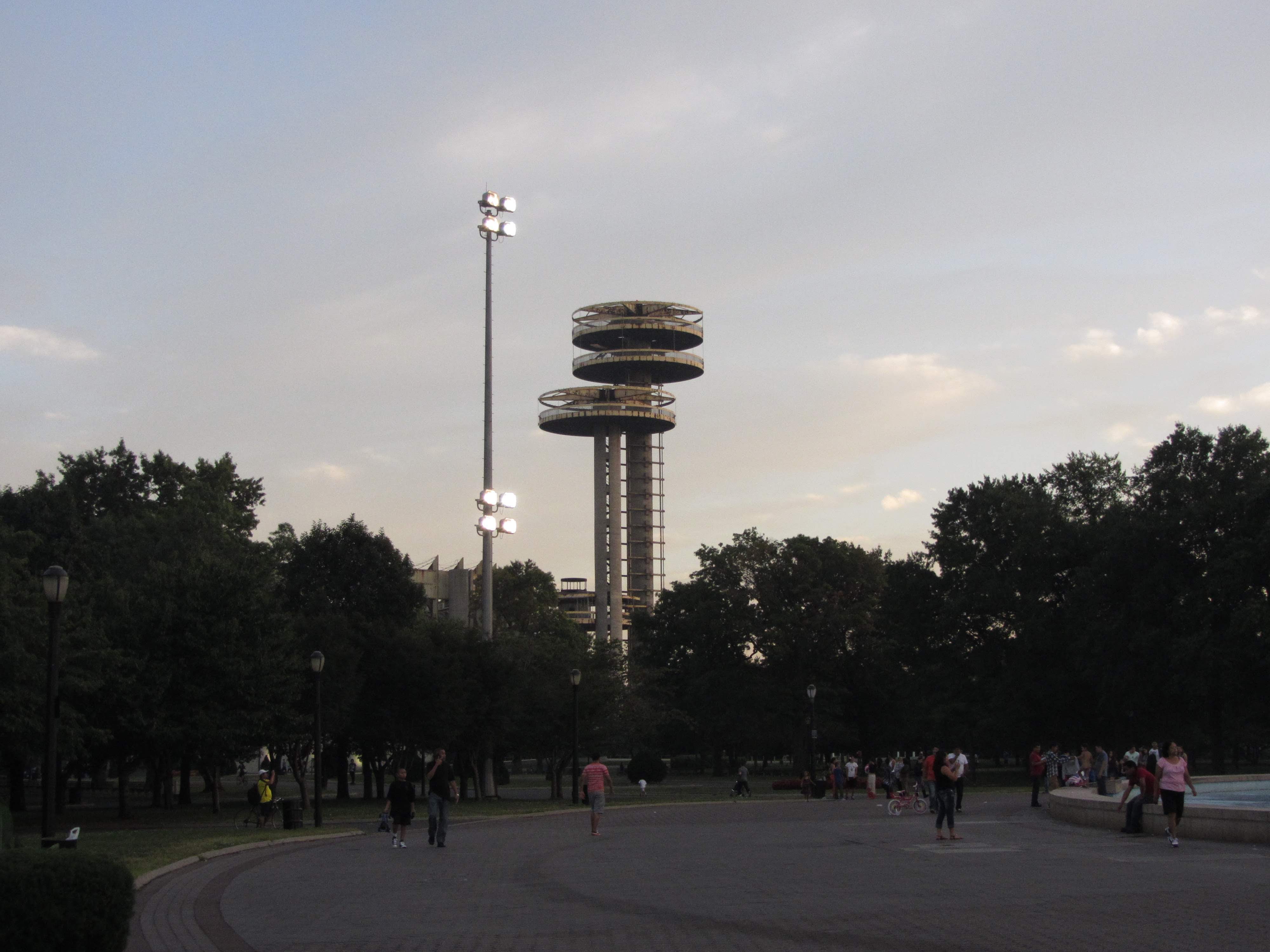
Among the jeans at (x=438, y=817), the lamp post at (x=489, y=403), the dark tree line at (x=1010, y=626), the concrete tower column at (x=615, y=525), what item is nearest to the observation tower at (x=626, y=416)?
the concrete tower column at (x=615, y=525)

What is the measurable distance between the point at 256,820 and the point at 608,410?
96.3 meters

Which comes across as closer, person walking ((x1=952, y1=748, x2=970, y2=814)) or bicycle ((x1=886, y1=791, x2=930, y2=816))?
person walking ((x1=952, y1=748, x2=970, y2=814))

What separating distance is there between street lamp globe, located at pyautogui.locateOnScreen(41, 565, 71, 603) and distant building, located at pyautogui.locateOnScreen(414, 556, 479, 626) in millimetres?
88308

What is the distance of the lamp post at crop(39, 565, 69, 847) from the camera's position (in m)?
17.1

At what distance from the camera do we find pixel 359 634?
48.8 metres

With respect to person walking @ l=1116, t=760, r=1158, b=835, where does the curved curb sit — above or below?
below

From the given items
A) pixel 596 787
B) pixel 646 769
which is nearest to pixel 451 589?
pixel 646 769

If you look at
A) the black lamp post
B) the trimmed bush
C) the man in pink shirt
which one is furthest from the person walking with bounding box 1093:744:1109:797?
the trimmed bush

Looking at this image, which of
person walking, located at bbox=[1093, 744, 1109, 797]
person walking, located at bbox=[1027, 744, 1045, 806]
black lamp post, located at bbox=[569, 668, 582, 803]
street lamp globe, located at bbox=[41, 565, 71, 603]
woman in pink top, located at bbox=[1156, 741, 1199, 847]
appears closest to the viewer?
street lamp globe, located at bbox=[41, 565, 71, 603]

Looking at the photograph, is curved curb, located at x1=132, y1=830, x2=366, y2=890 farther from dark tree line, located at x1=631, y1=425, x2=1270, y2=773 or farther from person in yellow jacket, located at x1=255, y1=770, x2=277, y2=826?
dark tree line, located at x1=631, y1=425, x2=1270, y2=773

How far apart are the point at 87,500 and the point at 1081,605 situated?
52364mm

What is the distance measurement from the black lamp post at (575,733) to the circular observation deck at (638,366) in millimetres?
87754

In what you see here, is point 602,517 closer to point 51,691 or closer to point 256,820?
point 256,820

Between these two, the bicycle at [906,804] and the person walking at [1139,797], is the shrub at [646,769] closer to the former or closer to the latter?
the bicycle at [906,804]
